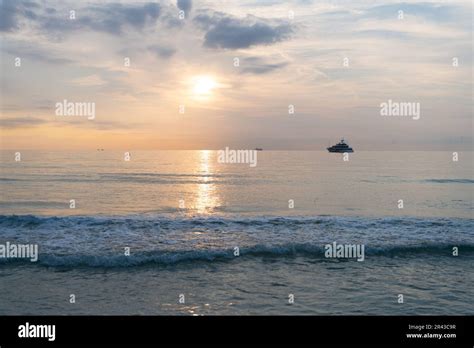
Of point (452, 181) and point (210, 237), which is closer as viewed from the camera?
point (210, 237)

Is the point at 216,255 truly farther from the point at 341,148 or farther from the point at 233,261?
the point at 341,148

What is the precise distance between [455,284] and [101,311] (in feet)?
38.1

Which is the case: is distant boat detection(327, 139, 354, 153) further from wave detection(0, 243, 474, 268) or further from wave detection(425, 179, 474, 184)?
wave detection(0, 243, 474, 268)

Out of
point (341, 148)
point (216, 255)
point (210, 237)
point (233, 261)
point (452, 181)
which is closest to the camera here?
point (233, 261)

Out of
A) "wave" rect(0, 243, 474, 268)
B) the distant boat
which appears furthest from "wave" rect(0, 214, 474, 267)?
the distant boat

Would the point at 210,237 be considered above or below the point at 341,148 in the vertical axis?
below

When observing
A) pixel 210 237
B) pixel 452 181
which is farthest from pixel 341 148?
pixel 210 237

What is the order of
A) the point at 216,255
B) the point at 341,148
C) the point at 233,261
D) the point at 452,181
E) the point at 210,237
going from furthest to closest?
the point at 341,148 < the point at 452,181 < the point at 210,237 < the point at 216,255 < the point at 233,261

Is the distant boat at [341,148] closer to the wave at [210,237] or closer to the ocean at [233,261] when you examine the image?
the ocean at [233,261]

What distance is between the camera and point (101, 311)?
445 inches

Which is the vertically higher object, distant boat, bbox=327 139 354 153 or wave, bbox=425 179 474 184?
distant boat, bbox=327 139 354 153

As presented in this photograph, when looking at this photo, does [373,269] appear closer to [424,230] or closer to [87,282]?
[424,230]

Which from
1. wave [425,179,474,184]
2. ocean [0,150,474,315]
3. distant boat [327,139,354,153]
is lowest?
ocean [0,150,474,315]
